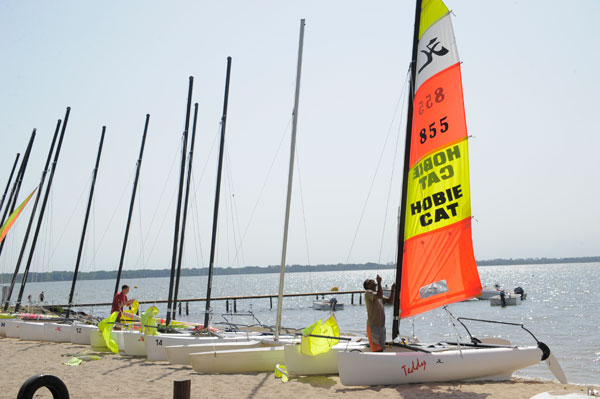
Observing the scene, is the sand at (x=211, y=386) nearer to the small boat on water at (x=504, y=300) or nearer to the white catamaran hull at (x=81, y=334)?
the white catamaran hull at (x=81, y=334)

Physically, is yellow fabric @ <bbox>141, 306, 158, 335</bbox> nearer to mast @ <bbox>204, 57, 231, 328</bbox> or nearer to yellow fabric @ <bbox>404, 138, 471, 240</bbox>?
mast @ <bbox>204, 57, 231, 328</bbox>

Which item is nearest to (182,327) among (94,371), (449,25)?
(94,371)

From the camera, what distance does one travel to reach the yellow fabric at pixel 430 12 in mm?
10602

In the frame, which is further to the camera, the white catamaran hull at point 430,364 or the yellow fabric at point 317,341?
the yellow fabric at point 317,341

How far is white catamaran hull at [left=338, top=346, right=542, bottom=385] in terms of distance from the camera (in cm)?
958

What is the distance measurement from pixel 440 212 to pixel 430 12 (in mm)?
3930

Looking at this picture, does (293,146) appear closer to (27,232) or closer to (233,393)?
(233,393)

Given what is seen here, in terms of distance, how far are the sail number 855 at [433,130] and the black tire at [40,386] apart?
7403 mm

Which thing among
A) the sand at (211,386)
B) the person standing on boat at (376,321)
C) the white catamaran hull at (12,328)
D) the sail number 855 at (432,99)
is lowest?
the sand at (211,386)

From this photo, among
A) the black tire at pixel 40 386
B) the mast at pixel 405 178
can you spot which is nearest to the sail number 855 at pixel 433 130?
the mast at pixel 405 178

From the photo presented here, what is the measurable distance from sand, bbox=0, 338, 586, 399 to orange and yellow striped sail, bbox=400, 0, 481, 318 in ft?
5.48

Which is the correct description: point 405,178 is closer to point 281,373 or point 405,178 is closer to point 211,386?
point 281,373

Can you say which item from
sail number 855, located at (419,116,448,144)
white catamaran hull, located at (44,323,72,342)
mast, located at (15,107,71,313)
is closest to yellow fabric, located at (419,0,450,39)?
sail number 855, located at (419,116,448,144)

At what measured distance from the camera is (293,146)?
41.2 ft
